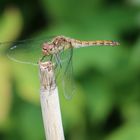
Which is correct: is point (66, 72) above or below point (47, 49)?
below

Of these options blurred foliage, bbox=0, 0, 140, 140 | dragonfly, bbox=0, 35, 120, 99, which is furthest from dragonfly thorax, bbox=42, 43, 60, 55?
blurred foliage, bbox=0, 0, 140, 140

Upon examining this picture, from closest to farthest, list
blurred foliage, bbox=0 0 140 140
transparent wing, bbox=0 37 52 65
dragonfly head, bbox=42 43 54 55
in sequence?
dragonfly head, bbox=42 43 54 55, transparent wing, bbox=0 37 52 65, blurred foliage, bbox=0 0 140 140

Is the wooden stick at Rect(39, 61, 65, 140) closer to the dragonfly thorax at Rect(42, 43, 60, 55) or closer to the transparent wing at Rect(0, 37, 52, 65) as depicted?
the dragonfly thorax at Rect(42, 43, 60, 55)

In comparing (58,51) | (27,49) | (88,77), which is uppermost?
(58,51)

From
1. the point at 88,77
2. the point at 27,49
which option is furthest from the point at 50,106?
the point at 88,77

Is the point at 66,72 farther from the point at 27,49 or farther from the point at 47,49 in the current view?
the point at 27,49

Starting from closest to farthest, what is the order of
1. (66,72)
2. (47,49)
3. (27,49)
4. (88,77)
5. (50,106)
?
1. (50,106)
2. (47,49)
3. (66,72)
4. (27,49)
5. (88,77)
